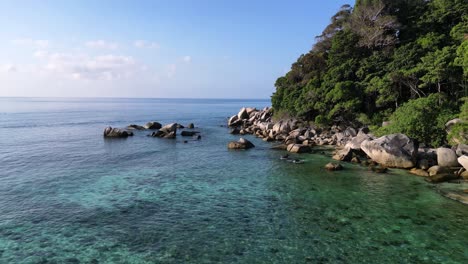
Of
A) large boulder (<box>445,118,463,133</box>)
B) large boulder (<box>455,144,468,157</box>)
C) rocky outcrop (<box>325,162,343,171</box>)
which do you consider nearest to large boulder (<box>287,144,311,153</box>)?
rocky outcrop (<box>325,162,343,171</box>)

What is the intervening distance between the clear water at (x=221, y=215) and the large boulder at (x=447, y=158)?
3057 millimetres

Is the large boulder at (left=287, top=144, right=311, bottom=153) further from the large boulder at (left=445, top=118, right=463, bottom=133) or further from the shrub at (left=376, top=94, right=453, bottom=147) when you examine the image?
the large boulder at (left=445, top=118, right=463, bottom=133)

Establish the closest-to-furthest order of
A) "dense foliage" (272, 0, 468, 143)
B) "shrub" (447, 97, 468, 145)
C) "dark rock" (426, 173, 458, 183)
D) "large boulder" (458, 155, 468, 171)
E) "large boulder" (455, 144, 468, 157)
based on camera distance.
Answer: "dark rock" (426, 173, 458, 183), "large boulder" (458, 155, 468, 171), "large boulder" (455, 144, 468, 157), "shrub" (447, 97, 468, 145), "dense foliage" (272, 0, 468, 143)

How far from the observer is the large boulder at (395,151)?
23094 millimetres

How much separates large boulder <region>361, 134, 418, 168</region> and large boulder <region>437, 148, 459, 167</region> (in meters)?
1.59

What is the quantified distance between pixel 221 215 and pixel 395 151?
15.6 meters

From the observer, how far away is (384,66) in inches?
1409

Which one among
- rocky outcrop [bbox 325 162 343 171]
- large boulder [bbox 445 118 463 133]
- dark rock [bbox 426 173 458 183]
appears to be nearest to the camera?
dark rock [bbox 426 173 458 183]

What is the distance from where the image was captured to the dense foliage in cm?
2941

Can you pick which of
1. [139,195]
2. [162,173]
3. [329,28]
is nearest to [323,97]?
[329,28]

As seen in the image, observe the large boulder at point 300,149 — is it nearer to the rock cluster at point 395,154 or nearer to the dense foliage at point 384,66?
the rock cluster at point 395,154

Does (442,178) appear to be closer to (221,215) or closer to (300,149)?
(300,149)

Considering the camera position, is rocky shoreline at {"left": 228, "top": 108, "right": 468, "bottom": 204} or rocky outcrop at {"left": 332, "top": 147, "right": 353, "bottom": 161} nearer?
rocky shoreline at {"left": 228, "top": 108, "right": 468, "bottom": 204}

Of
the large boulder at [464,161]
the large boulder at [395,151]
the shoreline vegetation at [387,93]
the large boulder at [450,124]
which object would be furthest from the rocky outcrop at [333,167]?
the large boulder at [450,124]
